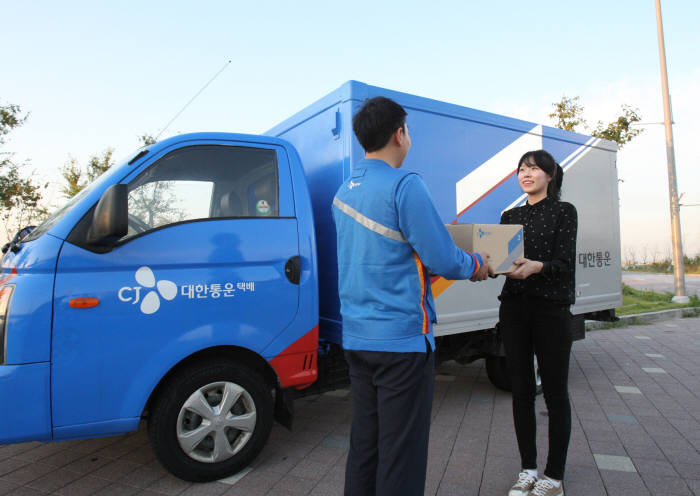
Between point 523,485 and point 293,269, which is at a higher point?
point 293,269

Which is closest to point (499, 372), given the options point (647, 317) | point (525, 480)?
point (525, 480)

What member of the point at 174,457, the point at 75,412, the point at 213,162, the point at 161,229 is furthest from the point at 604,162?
the point at 75,412

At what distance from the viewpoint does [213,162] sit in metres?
3.02

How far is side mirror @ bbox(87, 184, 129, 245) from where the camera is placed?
2381mm

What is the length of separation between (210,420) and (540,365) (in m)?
1.89

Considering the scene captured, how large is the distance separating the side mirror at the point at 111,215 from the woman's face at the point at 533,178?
2147mm

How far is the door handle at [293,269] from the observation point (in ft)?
9.78

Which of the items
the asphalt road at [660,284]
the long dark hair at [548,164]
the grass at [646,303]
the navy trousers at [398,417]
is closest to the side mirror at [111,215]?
the navy trousers at [398,417]

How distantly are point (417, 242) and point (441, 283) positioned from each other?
79.8 inches

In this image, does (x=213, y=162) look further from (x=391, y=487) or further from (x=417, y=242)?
(x=391, y=487)

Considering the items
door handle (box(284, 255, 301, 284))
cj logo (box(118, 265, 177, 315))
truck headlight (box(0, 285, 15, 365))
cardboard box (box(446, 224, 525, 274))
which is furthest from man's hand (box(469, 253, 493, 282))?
truck headlight (box(0, 285, 15, 365))

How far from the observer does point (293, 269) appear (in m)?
3.00

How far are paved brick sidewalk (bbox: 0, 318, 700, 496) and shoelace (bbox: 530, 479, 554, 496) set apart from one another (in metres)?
0.20

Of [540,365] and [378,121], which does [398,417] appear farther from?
[540,365]
